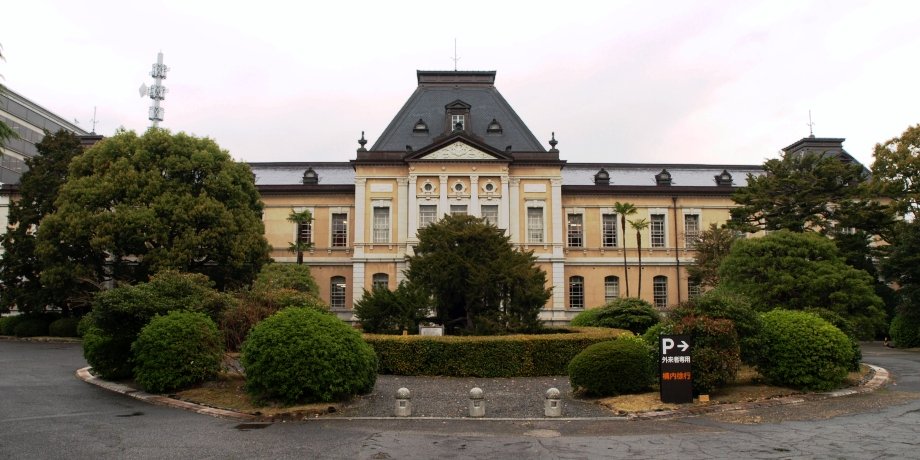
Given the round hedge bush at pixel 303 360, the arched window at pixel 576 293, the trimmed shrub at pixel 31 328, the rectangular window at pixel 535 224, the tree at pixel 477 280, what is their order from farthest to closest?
the arched window at pixel 576 293, the rectangular window at pixel 535 224, the trimmed shrub at pixel 31 328, the tree at pixel 477 280, the round hedge bush at pixel 303 360

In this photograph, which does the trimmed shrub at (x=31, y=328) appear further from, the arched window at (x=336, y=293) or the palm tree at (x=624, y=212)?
the palm tree at (x=624, y=212)

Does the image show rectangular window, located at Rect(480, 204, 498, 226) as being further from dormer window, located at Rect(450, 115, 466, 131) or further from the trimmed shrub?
the trimmed shrub

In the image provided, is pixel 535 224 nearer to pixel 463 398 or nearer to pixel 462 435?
pixel 463 398

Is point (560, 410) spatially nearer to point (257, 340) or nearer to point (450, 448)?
point (450, 448)

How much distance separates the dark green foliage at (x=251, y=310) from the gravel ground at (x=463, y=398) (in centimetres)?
312

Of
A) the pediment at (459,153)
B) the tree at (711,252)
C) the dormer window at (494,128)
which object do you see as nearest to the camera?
the tree at (711,252)

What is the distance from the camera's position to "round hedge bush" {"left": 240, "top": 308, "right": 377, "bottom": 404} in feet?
40.0

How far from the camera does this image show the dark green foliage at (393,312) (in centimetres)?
2025

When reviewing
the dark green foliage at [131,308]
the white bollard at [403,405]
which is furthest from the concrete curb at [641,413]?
the dark green foliage at [131,308]

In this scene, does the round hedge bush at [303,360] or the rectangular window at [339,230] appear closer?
the round hedge bush at [303,360]

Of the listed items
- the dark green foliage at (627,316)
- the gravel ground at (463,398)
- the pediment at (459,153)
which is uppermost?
the pediment at (459,153)

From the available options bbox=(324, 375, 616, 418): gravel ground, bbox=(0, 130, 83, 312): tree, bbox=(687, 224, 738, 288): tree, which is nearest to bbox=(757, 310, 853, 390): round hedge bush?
bbox=(324, 375, 616, 418): gravel ground

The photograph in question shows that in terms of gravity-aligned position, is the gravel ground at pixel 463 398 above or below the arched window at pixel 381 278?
below

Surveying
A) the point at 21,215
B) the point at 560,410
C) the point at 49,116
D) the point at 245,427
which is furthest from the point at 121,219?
the point at 49,116
